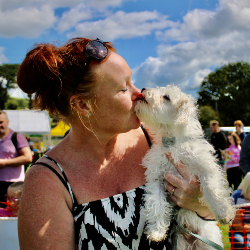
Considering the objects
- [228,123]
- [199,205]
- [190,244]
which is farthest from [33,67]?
[228,123]

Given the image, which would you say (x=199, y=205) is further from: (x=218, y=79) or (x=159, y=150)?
(x=218, y=79)

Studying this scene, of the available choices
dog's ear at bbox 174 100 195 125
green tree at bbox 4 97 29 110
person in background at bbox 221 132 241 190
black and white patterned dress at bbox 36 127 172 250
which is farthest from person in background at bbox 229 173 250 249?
green tree at bbox 4 97 29 110

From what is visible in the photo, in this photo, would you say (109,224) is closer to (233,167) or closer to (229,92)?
(233,167)

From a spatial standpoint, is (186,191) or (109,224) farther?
(186,191)

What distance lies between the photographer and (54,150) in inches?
65.3

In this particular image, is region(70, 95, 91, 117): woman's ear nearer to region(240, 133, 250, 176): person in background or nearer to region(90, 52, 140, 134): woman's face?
region(90, 52, 140, 134): woman's face

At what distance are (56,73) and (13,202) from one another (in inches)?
112

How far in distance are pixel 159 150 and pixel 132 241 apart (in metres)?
0.94

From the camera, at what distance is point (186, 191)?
68.1 inches

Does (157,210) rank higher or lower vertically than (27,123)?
higher

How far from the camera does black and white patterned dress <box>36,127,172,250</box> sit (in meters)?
1.41

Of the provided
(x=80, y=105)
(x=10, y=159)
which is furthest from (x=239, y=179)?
(x=80, y=105)

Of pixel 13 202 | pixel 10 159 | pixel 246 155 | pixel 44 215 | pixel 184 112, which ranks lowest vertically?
pixel 13 202

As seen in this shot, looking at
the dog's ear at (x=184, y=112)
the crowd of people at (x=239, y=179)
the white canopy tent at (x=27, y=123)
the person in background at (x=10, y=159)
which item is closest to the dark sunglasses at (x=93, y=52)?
the dog's ear at (x=184, y=112)
